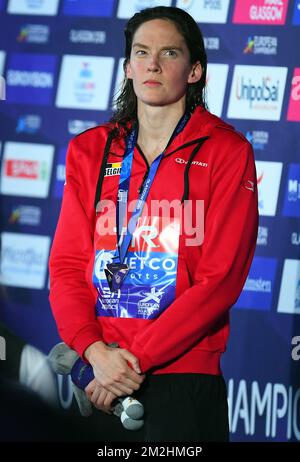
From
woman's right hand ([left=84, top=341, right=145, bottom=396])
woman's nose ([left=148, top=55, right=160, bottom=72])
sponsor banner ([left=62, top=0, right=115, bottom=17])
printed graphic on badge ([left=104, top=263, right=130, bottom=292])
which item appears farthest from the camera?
sponsor banner ([left=62, top=0, right=115, bottom=17])

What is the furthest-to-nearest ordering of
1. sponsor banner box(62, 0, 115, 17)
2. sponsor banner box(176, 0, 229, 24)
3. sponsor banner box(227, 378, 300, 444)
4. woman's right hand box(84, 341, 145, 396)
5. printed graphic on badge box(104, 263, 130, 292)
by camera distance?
sponsor banner box(62, 0, 115, 17)
sponsor banner box(176, 0, 229, 24)
sponsor banner box(227, 378, 300, 444)
printed graphic on badge box(104, 263, 130, 292)
woman's right hand box(84, 341, 145, 396)

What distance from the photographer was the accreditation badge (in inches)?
88.7

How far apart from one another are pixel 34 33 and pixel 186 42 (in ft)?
6.54

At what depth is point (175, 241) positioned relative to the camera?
2.28 metres

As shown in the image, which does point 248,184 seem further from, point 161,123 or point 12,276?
point 12,276

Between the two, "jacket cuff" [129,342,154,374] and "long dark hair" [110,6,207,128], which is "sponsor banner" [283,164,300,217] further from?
"jacket cuff" [129,342,154,374]

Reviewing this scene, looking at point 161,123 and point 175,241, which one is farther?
point 161,123

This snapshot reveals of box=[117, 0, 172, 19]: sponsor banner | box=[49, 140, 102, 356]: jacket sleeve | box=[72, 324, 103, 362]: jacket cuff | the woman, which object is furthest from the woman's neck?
box=[117, 0, 172, 19]: sponsor banner

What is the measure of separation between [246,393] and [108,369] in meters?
1.96

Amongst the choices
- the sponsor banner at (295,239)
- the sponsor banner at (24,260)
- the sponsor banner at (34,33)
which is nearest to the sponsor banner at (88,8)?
the sponsor banner at (34,33)

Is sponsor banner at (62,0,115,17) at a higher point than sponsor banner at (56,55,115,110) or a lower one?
higher

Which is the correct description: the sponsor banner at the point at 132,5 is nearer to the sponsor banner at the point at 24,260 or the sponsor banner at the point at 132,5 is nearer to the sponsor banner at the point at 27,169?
the sponsor banner at the point at 27,169

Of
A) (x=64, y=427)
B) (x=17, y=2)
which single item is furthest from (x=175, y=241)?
(x=17, y=2)

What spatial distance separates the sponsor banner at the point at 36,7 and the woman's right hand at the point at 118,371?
2520mm
